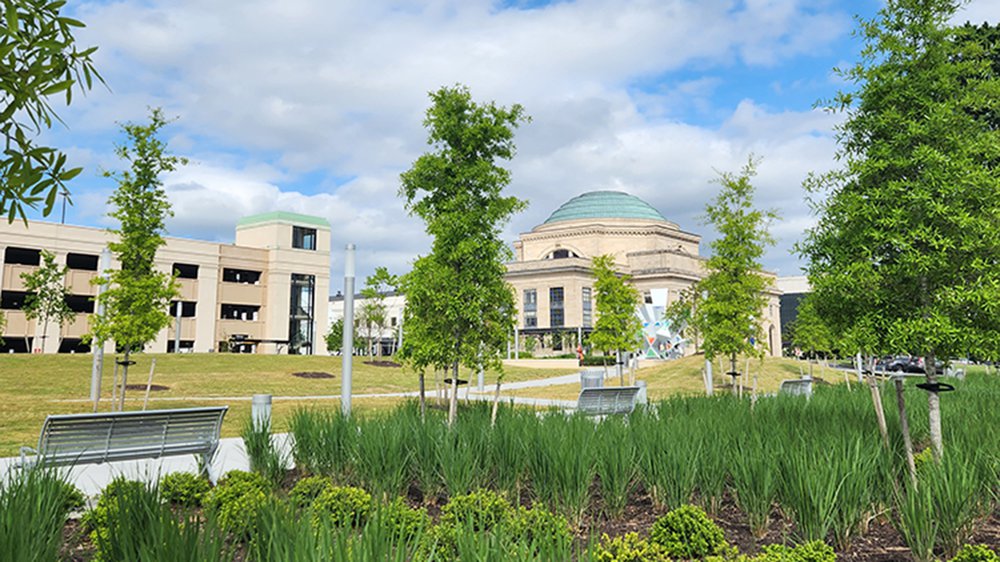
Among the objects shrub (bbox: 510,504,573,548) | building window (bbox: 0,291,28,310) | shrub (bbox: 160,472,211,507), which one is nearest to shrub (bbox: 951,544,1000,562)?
shrub (bbox: 510,504,573,548)

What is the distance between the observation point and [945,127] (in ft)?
20.8

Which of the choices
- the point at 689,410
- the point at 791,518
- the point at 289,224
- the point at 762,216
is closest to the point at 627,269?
the point at 289,224

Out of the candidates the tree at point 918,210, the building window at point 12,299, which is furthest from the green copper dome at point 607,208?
the tree at point 918,210

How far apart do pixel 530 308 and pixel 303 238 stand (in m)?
26.0

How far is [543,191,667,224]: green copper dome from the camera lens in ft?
276

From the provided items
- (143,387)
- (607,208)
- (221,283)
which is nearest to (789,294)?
(607,208)

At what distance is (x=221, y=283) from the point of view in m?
57.5

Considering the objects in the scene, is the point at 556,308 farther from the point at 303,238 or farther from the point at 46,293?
the point at 46,293

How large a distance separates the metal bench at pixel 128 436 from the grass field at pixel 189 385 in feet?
15.0

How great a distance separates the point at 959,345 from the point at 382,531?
5854 mm

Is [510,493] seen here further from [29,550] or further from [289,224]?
[289,224]

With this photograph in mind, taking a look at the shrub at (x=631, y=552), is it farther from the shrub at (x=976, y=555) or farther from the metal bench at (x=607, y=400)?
the metal bench at (x=607, y=400)

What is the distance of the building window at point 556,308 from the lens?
74.1 m

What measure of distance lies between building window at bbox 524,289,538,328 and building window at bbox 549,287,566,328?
76.3 inches
